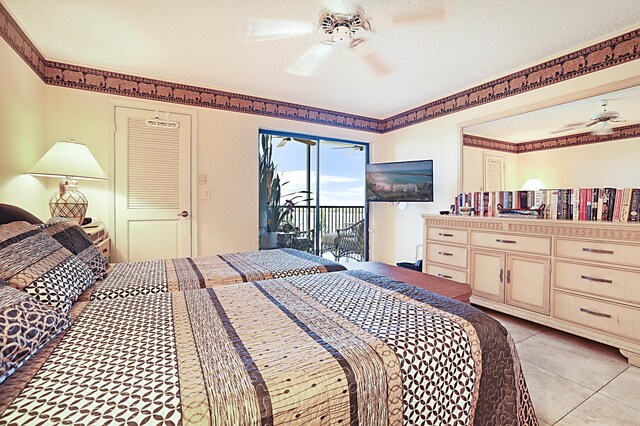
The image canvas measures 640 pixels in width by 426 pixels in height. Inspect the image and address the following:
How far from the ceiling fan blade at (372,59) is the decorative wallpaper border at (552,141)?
1329mm

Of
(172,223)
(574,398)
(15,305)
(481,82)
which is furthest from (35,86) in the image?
(574,398)

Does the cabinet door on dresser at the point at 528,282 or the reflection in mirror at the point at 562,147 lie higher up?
the reflection in mirror at the point at 562,147

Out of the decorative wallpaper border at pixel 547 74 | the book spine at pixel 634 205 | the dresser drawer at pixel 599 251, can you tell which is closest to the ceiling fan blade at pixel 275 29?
the decorative wallpaper border at pixel 547 74

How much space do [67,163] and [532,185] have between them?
416cm

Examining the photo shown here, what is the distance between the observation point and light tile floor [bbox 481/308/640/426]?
60.6 inches

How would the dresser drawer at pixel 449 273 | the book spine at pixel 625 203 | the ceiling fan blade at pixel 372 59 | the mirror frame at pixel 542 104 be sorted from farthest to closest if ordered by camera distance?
the dresser drawer at pixel 449 273
the ceiling fan blade at pixel 372 59
the mirror frame at pixel 542 104
the book spine at pixel 625 203

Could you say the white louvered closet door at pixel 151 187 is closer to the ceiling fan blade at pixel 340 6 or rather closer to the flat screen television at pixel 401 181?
the ceiling fan blade at pixel 340 6

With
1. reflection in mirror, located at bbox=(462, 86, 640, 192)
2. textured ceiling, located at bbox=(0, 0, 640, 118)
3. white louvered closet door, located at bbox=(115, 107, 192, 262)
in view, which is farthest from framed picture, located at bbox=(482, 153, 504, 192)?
white louvered closet door, located at bbox=(115, 107, 192, 262)

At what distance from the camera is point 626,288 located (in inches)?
80.7

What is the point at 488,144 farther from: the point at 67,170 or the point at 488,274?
the point at 67,170

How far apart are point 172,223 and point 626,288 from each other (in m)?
4.05

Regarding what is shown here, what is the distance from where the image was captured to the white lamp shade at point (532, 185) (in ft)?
9.48

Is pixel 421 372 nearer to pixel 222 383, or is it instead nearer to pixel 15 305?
pixel 222 383

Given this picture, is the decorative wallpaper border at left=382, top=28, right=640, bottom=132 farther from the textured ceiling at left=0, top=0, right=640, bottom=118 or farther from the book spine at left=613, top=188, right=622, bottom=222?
the book spine at left=613, top=188, right=622, bottom=222
